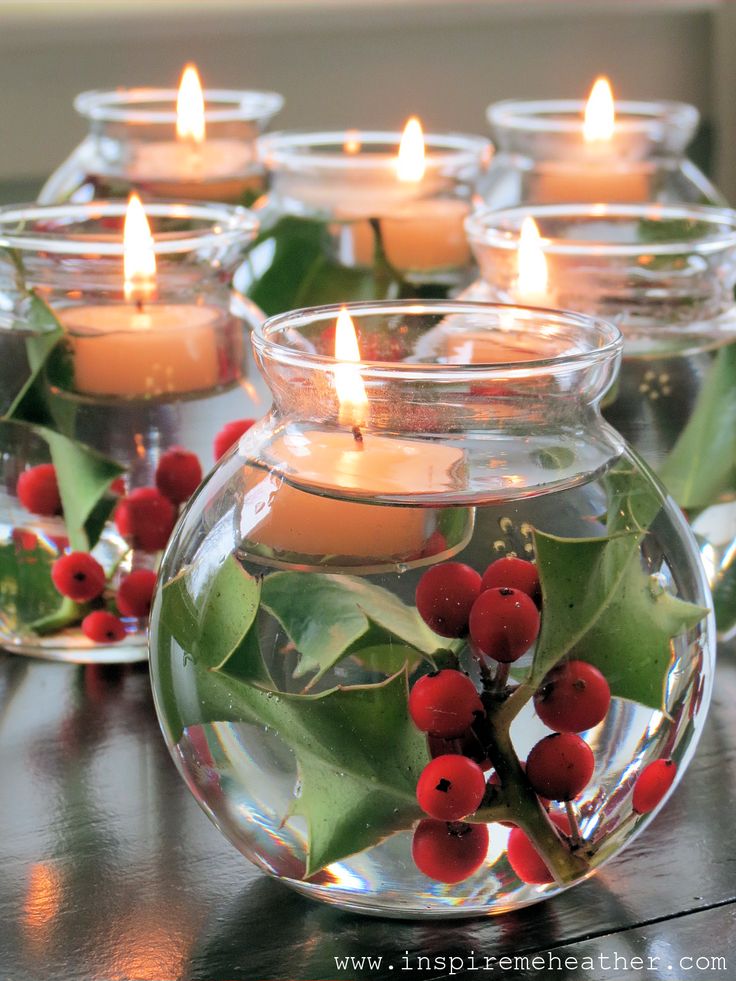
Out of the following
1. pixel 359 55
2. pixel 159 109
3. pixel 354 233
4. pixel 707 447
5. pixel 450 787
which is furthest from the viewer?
pixel 359 55

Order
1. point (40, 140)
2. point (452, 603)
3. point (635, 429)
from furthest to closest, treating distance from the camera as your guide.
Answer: point (40, 140)
point (635, 429)
point (452, 603)

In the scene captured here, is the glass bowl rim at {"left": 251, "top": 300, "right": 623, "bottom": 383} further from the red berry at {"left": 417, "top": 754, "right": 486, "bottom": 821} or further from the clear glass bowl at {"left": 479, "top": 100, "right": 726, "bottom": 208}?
the clear glass bowl at {"left": 479, "top": 100, "right": 726, "bottom": 208}

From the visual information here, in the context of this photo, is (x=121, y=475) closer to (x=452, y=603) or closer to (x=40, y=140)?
(x=452, y=603)

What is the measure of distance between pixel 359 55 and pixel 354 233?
0.78 metres

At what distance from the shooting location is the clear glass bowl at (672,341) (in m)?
0.46

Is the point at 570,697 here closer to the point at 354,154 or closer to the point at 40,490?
the point at 40,490

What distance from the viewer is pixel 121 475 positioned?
0.47m

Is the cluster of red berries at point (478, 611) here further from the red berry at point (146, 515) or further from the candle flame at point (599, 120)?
the candle flame at point (599, 120)

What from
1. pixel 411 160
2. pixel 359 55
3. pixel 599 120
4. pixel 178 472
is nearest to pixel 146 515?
pixel 178 472

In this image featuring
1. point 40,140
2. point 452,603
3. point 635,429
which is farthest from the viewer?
point 40,140

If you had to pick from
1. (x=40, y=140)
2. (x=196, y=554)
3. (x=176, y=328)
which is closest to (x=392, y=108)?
(x=40, y=140)

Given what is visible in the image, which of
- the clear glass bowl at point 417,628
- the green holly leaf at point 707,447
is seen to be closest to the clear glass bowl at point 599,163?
the green holly leaf at point 707,447

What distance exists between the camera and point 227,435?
470 mm

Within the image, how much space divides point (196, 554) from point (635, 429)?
16 cm
